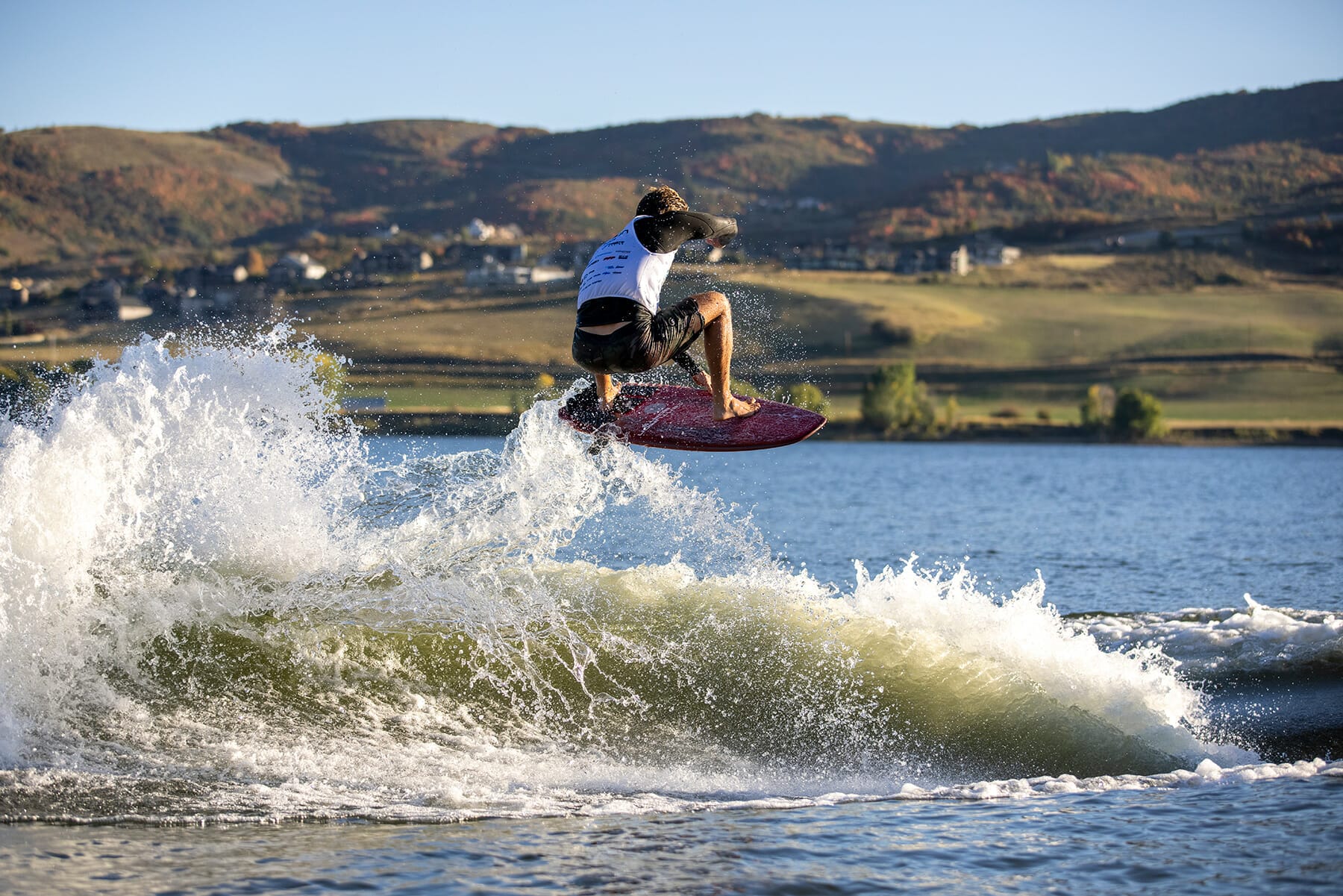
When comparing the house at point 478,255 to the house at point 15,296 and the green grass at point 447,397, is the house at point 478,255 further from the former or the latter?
the house at point 15,296

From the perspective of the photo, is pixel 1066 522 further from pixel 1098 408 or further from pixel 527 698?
pixel 1098 408

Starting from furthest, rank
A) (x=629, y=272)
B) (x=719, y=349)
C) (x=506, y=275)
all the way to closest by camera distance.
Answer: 1. (x=506, y=275)
2. (x=719, y=349)
3. (x=629, y=272)

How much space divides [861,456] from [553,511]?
5991 cm

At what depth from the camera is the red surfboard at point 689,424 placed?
10578mm

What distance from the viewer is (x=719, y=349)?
10.0 m

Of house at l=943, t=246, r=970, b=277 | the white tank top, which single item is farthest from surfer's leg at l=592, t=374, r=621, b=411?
house at l=943, t=246, r=970, b=277

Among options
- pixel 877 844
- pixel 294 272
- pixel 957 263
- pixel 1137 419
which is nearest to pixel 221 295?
pixel 294 272

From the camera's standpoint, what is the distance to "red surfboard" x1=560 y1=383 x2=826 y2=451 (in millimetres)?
10578

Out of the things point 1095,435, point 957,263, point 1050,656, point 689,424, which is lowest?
point 1095,435

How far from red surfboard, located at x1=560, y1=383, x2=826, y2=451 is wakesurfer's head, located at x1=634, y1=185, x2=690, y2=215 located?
2.09m

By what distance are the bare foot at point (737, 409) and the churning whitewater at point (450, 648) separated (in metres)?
0.80

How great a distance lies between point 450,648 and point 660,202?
13.5 ft

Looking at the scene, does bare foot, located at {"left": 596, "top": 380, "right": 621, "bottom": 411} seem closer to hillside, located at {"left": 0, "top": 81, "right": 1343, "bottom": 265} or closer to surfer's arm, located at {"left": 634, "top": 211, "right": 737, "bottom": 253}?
surfer's arm, located at {"left": 634, "top": 211, "right": 737, "bottom": 253}

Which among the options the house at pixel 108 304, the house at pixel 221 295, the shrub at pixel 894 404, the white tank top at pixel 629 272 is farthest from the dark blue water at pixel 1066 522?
the house at pixel 108 304
